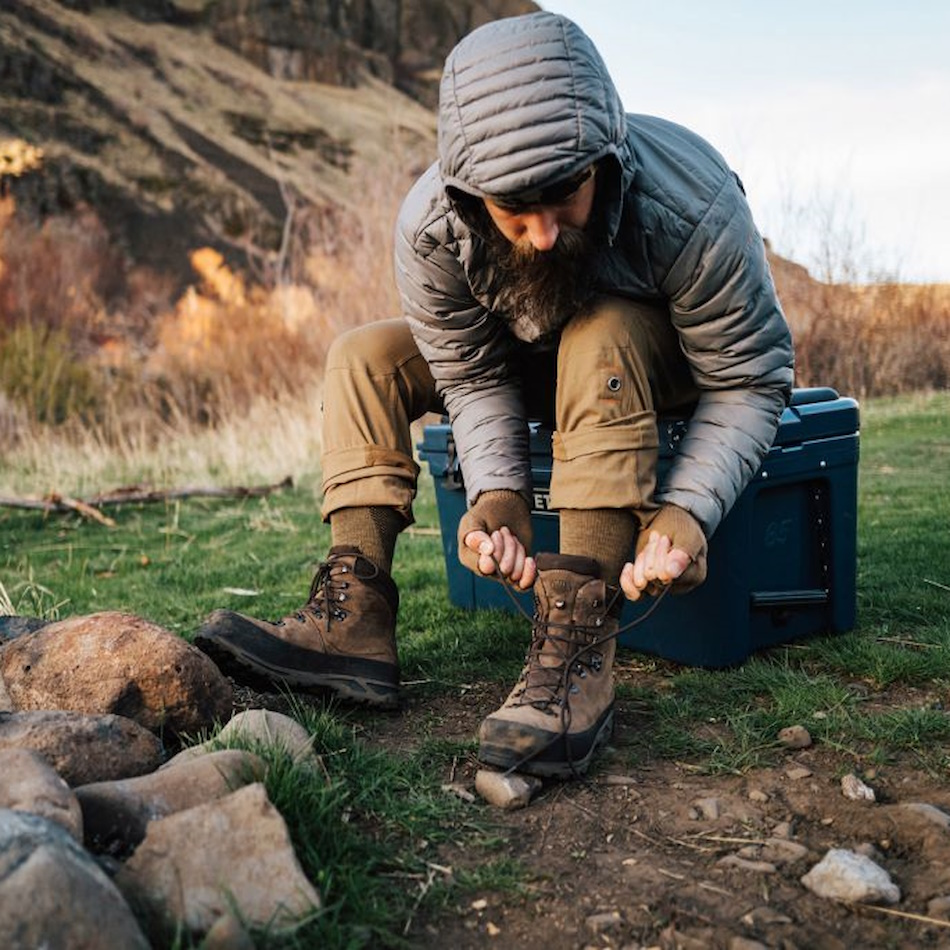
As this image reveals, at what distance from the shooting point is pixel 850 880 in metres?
1.65

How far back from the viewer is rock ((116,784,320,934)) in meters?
1.47

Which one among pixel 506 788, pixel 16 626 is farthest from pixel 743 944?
pixel 16 626

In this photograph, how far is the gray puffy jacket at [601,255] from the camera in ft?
6.55

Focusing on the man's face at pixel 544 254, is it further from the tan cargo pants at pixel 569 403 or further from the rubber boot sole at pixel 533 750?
the rubber boot sole at pixel 533 750

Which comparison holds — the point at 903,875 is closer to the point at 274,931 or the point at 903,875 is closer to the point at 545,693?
the point at 545,693

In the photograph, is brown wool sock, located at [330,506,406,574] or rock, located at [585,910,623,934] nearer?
rock, located at [585,910,623,934]

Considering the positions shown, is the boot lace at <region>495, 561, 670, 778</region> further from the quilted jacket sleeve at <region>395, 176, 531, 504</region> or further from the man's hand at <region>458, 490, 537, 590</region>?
the quilted jacket sleeve at <region>395, 176, 531, 504</region>

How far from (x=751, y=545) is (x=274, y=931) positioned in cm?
166

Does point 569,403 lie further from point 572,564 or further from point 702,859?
point 702,859

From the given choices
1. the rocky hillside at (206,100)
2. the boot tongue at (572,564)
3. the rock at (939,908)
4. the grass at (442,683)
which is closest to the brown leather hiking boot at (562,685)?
the boot tongue at (572,564)

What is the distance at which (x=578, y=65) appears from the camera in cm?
201

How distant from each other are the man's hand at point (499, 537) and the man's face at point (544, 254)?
37 centimetres

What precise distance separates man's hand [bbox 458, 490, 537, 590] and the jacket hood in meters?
0.70

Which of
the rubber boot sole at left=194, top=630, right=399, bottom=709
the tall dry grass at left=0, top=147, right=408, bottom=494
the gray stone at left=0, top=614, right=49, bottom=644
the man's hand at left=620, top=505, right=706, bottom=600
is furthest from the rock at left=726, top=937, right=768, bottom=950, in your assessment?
the tall dry grass at left=0, top=147, right=408, bottom=494
